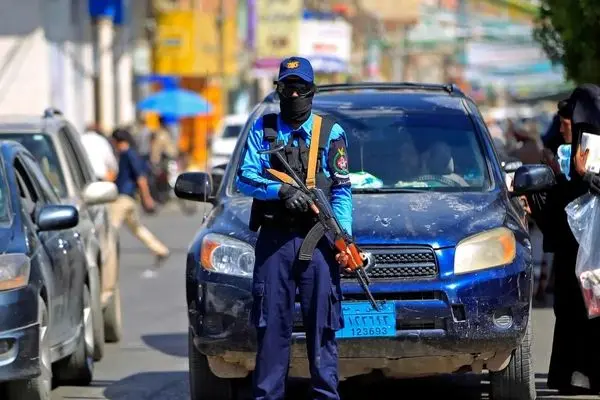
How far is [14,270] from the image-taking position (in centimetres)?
841

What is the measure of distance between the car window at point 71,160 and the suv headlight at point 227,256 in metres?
3.61

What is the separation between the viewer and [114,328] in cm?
1248

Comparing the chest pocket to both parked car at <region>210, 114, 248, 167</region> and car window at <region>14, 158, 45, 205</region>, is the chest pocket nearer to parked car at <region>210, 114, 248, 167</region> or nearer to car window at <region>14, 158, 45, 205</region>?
car window at <region>14, 158, 45, 205</region>

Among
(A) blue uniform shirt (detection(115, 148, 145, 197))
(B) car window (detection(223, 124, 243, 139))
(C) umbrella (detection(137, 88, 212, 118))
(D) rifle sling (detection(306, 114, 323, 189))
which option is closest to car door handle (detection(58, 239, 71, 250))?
(D) rifle sling (detection(306, 114, 323, 189))

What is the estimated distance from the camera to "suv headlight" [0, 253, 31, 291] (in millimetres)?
8312

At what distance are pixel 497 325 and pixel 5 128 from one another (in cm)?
501

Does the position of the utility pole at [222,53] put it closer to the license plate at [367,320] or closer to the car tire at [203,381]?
the car tire at [203,381]

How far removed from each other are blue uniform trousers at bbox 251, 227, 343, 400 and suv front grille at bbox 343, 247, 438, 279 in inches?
21.7

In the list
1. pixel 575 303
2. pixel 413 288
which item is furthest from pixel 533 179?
pixel 413 288

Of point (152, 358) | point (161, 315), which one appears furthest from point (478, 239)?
point (161, 315)

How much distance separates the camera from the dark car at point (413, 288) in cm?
789

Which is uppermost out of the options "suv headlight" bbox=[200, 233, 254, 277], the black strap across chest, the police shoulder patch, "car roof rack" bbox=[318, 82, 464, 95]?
the black strap across chest

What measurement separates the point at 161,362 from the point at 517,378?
139 inches

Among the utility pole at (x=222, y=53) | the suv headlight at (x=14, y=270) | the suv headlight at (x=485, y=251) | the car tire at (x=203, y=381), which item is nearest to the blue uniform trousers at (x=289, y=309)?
the suv headlight at (x=485, y=251)
